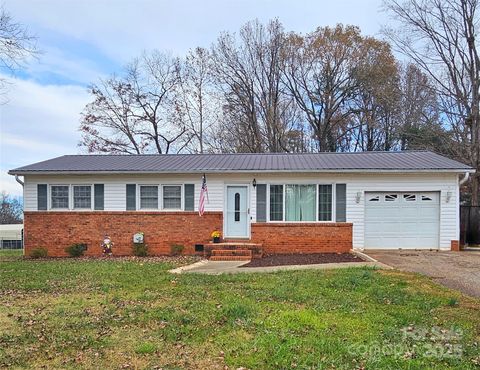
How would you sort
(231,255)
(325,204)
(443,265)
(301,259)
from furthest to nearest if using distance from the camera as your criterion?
(325,204)
(231,255)
(301,259)
(443,265)

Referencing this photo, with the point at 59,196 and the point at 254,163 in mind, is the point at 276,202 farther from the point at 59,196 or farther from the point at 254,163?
the point at 59,196

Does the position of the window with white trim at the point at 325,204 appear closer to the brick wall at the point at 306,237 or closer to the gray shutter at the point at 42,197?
the brick wall at the point at 306,237

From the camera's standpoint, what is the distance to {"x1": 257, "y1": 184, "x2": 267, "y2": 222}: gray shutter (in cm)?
1405

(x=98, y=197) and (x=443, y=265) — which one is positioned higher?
(x=98, y=197)

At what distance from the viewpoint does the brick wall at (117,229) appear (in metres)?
14.2

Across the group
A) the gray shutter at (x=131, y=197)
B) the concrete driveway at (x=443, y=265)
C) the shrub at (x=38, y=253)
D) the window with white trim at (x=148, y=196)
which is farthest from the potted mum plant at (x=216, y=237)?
the shrub at (x=38, y=253)

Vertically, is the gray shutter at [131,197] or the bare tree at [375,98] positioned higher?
the bare tree at [375,98]

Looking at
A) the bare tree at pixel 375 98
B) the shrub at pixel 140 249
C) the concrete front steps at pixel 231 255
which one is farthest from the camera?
the bare tree at pixel 375 98

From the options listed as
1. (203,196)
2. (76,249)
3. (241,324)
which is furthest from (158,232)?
(241,324)

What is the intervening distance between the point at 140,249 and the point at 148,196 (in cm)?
190

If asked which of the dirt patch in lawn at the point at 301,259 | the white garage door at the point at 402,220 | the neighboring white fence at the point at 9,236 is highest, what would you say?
the white garage door at the point at 402,220

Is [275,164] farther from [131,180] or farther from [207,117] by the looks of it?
[207,117]

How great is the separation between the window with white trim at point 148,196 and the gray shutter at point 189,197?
3.53 feet

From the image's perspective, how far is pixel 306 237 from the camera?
13.8 meters
